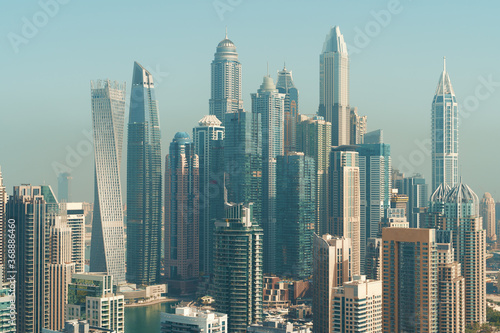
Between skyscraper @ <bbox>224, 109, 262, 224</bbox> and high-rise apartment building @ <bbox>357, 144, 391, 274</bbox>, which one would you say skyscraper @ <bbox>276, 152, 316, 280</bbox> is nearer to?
skyscraper @ <bbox>224, 109, 262, 224</bbox>

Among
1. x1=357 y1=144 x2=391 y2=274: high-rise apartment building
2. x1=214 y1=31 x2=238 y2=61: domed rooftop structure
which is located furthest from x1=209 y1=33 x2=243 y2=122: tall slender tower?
x1=357 y1=144 x2=391 y2=274: high-rise apartment building

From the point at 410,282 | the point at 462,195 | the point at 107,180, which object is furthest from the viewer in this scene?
the point at 107,180

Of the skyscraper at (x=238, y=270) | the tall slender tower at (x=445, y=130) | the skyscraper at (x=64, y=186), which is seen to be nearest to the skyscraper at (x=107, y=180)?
the skyscraper at (x=64, y=186)

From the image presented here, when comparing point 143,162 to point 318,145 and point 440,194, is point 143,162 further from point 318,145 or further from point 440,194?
point 440,194

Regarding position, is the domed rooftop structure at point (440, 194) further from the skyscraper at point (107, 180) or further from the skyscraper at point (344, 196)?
the skyscraper at point (107, 180)

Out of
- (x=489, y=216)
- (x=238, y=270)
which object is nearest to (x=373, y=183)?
(x=489, y=216)
